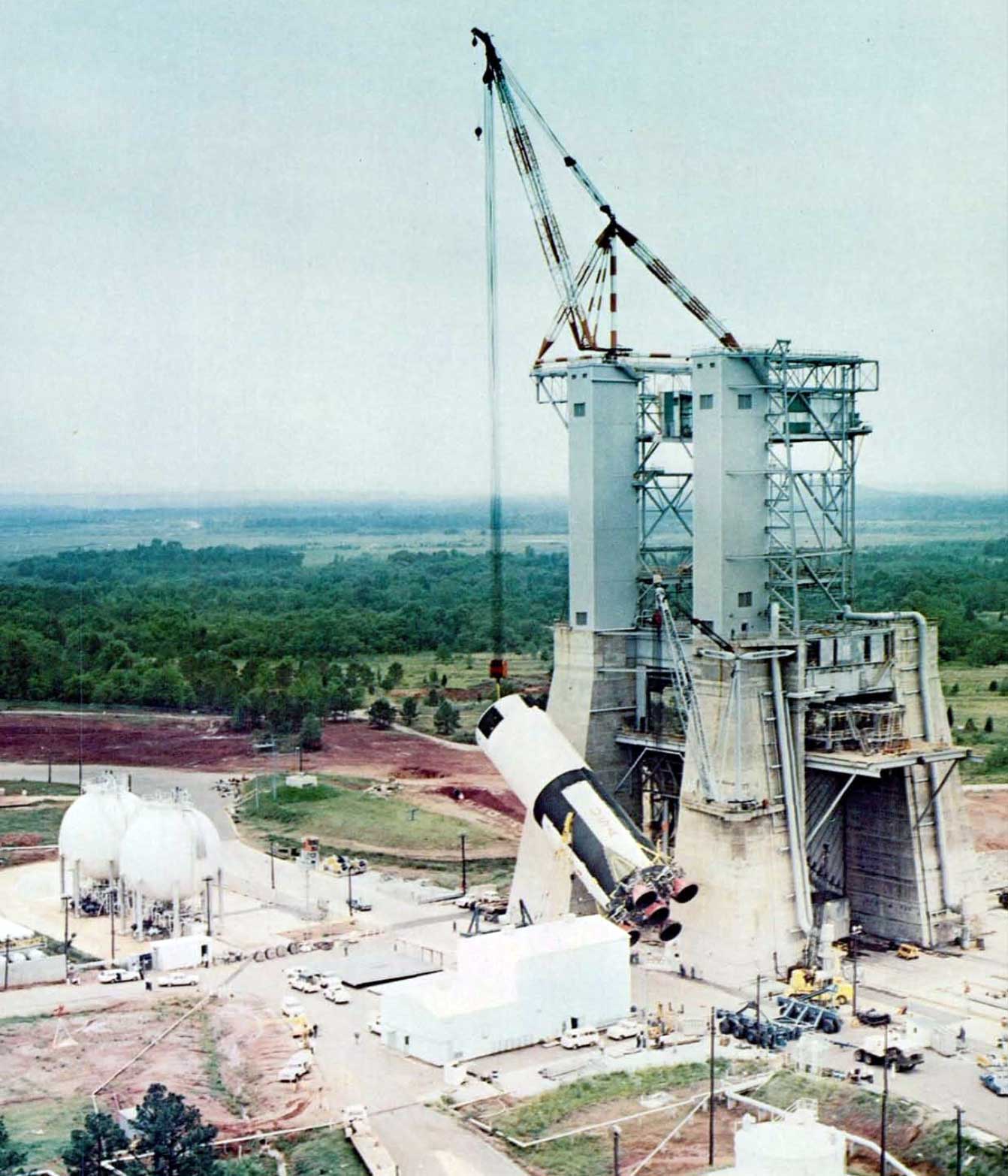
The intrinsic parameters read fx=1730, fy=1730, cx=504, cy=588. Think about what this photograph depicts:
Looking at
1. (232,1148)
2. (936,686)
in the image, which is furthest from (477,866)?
(232,1148)

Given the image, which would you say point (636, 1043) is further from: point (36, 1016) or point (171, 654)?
point (171, 654)

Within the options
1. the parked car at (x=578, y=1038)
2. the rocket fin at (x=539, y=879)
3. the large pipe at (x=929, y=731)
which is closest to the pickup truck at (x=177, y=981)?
the rocket fin at (x=539, y=879)

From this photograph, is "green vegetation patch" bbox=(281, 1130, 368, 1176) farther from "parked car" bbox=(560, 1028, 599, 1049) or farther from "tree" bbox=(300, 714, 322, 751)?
"tree" bbox=(300, 714, 322, 751)

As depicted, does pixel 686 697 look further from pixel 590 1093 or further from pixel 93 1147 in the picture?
pixel 93 1147

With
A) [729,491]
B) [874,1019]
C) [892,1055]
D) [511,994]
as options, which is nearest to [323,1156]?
[511,994]

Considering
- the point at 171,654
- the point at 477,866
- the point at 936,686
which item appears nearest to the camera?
the point at 936,686

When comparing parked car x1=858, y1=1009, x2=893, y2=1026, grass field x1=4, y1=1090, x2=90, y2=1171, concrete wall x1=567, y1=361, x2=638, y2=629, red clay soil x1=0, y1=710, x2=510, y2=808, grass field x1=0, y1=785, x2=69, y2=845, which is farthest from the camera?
red clay soil x1=0, y1=710, x2=510, y2=808

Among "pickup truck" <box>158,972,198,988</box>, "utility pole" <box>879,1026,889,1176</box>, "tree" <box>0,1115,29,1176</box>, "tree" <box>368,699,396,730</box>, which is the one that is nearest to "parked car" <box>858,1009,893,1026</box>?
"utility pole" <box>879,1026,889,1176</box>
